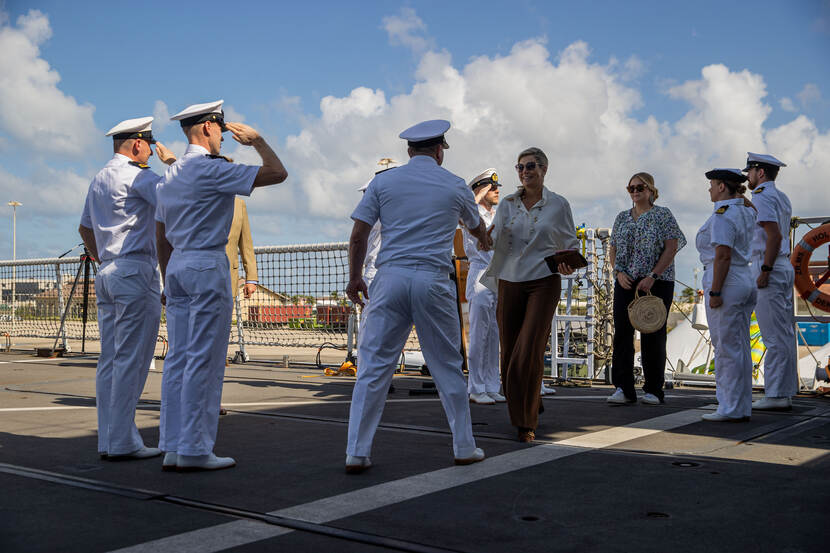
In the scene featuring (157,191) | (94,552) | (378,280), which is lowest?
(94,552)

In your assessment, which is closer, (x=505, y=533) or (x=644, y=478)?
(x=505, y=533)

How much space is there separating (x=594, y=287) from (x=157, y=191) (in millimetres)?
6735

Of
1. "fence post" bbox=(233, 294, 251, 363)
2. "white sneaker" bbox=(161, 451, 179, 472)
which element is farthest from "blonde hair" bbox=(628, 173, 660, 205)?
"fence post" bbox=(233, 294, 251, 363)

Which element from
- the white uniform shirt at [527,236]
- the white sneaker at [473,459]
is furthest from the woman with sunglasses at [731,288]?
the white sneaker at [473,459]

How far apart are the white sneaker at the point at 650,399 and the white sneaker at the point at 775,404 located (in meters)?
0.89

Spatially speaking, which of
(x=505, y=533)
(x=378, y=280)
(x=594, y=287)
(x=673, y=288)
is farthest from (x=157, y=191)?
(x=594, y=287)

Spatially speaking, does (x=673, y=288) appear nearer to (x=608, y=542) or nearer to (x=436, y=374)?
(x=436, y=374)

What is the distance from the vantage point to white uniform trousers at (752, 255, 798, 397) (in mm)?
7254

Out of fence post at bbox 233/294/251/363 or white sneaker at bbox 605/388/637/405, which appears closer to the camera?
white sneaker at bbox 605/388/637/405

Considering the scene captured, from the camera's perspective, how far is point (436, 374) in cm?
451

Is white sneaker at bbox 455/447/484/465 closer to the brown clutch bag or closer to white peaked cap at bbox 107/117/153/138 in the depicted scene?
the brown clutch bag

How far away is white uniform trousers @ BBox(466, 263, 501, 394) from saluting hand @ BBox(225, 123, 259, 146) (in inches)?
148

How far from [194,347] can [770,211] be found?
17.8 ft

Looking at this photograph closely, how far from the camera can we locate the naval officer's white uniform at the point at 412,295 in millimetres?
4398
